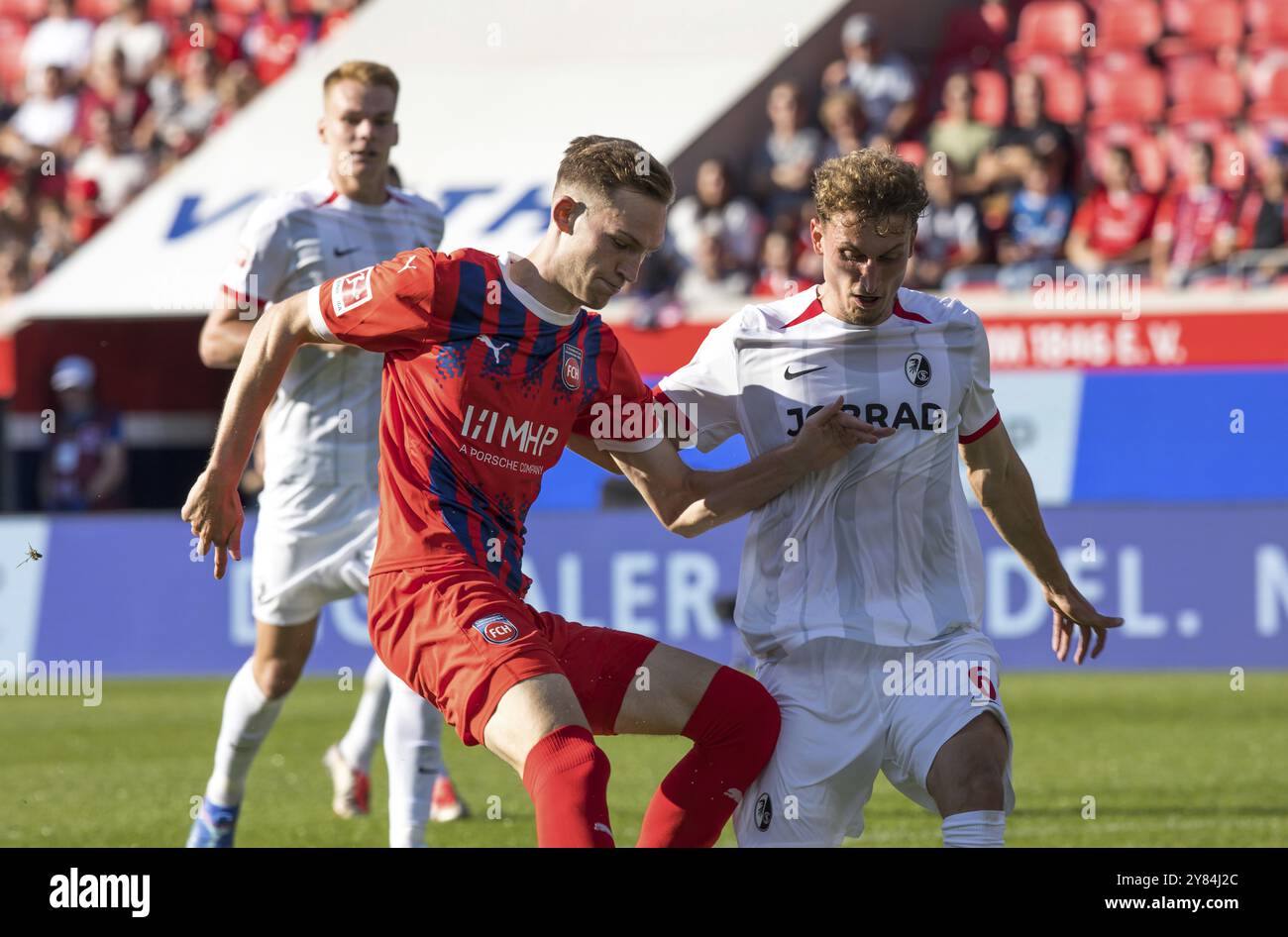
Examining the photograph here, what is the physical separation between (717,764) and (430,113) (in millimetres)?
12826

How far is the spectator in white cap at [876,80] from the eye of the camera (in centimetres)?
1510

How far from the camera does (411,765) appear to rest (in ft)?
17.1

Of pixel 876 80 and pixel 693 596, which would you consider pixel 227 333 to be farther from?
pixel 876 80

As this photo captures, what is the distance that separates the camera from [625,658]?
407cm

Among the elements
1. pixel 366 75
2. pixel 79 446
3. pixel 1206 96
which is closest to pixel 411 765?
pixel 366 75

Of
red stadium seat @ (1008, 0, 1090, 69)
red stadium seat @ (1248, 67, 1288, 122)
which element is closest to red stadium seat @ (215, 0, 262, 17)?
red stadium seat @ (1008, 0, 1090, 69)

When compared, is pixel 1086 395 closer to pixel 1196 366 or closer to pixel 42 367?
pixel 1196 366

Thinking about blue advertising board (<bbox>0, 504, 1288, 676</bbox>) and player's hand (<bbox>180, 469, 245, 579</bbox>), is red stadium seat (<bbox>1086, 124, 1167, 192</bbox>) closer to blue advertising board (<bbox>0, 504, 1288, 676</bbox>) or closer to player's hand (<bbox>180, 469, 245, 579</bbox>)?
blue advertising board (<bbox>0, 504, 1288, 676</bbox>)

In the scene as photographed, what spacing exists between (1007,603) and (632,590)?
2.14 m

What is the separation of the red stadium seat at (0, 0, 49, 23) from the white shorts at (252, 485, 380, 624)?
1496 cm
